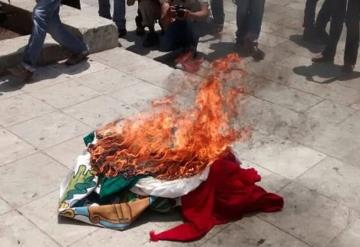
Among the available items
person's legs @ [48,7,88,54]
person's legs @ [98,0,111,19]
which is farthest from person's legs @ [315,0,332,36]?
person's legs @ [48,7,88,54]

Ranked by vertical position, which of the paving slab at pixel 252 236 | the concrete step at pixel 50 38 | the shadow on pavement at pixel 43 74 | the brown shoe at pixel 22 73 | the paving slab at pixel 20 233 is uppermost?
the concrete step at pixel 50 38

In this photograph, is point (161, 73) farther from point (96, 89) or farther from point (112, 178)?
point (112, 178)

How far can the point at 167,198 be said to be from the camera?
12.5ft

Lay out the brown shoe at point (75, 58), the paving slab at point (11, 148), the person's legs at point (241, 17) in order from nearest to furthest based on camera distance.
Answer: the paving slab at point (11, 148) → the brown shoe at point (75, 58) → the person's legs at point (241, 17)

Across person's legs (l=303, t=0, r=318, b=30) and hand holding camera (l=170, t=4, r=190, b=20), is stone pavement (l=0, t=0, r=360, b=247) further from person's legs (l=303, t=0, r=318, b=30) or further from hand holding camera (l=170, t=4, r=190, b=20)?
hand holding camera (l=170, t=4, r=190, b=20)

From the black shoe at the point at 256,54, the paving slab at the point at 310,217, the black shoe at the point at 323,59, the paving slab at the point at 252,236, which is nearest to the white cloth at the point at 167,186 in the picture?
the paving slab at the point at 252,236

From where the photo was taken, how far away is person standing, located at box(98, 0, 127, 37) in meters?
7.80

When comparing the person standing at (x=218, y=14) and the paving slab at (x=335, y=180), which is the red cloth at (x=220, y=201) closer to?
the paving slab at (x=335, y=180)

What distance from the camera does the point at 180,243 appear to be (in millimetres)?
3629

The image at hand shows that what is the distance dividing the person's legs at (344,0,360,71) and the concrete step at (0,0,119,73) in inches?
125

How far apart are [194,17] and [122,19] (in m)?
1.57

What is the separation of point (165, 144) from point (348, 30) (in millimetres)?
3755

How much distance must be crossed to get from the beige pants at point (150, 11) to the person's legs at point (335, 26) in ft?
8.12

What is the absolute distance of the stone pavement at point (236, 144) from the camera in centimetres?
374
